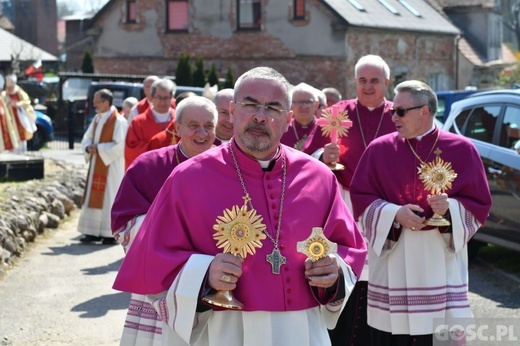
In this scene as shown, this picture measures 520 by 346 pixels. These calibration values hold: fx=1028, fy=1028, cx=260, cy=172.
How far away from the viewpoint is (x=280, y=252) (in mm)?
4570

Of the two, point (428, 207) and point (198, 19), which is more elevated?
point (198, 19)

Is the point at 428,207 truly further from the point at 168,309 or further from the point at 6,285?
the point at 6,285

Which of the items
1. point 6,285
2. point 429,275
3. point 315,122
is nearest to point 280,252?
point 429,275

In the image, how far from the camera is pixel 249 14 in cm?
3766

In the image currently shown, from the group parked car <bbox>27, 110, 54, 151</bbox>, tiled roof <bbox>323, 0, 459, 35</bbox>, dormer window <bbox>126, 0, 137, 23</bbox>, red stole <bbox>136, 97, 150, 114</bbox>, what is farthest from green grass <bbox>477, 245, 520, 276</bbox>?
dormer window <bbox>126, 0, 137, 23</bbox>

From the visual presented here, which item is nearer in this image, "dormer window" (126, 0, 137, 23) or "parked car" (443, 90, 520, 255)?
"parked car" (443, 90, 520, 255)

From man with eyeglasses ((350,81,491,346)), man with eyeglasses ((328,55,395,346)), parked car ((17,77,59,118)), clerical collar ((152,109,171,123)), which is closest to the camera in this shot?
man with eyeglasses ((350,81,491,346))

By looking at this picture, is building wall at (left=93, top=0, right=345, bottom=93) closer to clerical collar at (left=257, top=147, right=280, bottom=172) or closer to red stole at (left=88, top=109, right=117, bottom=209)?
red stole at (left=88, top=109, right=117, bottom=209)

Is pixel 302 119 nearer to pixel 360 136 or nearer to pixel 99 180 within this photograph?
pixel 360 136

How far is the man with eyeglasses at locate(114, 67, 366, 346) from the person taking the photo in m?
4.45

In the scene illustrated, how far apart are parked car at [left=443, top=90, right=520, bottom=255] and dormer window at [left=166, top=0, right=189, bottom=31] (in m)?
28.2

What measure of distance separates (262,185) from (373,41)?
32.4m

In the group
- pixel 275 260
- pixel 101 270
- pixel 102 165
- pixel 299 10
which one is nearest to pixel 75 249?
pixel 102 165

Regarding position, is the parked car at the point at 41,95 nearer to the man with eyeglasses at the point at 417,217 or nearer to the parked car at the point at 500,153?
the parked car at the point at 500,153
